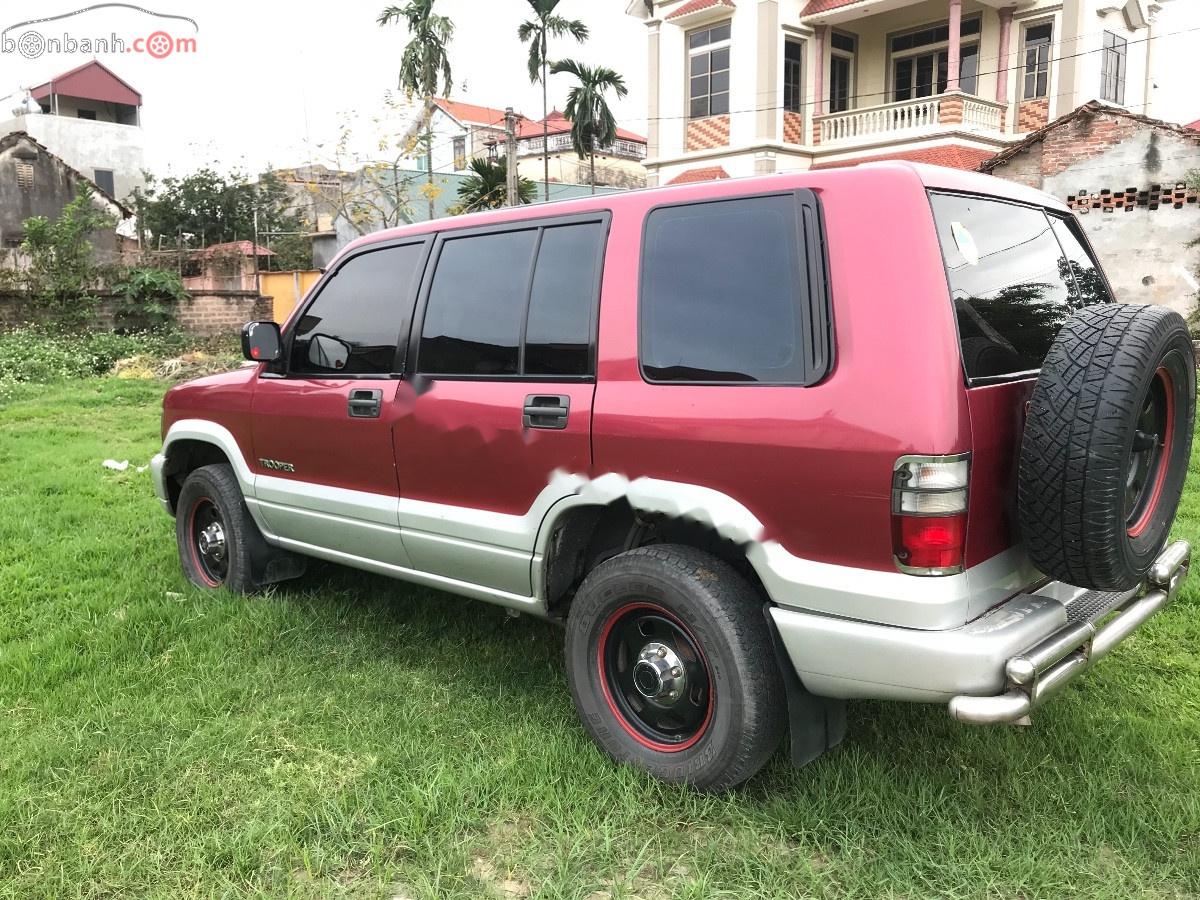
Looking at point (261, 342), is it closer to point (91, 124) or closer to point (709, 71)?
point (709, 71)

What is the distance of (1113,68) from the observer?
856 inches

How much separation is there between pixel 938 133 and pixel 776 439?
64.5 feet

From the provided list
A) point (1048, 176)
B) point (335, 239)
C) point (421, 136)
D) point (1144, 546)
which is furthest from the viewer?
point (335, 239)

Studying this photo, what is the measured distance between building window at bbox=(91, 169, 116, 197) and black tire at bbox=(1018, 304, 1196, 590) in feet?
151

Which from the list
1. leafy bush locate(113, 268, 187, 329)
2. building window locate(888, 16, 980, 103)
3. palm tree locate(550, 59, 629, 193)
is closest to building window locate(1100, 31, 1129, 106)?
building window locate(888, 16, 980, 103)

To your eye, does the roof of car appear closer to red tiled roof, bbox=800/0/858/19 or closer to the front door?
the front door

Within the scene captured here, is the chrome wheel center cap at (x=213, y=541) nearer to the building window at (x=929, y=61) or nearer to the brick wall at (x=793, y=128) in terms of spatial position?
the brick wall at (x=793, y=128)

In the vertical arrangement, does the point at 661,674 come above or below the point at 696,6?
below

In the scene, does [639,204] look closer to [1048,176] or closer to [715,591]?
[715,591]

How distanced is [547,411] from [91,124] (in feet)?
151

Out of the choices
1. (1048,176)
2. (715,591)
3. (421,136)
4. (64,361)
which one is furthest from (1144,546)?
(421,136)

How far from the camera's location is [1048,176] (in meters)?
14.1

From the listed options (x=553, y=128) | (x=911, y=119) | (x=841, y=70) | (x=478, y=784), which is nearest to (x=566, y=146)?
(x=553, y=128)

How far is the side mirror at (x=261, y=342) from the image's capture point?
4383 millimetres
